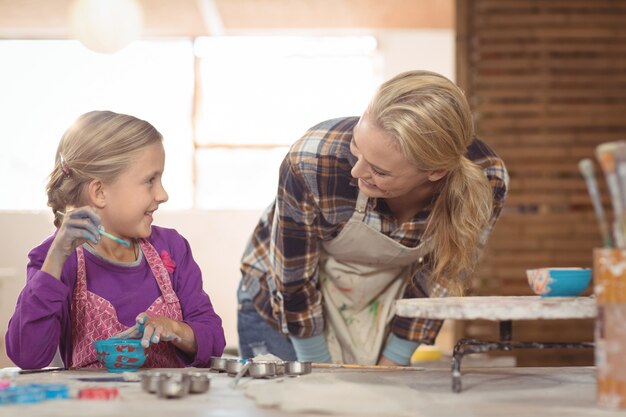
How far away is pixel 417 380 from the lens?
5.02ft

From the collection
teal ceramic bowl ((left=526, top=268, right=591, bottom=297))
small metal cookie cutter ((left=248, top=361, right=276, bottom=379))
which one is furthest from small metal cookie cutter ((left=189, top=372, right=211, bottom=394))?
teal ceramic bowl ((left=526, top=268, right=591, bottom=297))

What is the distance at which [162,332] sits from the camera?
1.66m

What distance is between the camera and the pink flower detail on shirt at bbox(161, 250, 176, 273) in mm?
1982

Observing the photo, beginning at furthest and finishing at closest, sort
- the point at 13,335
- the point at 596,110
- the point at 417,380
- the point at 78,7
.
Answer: the point at 78,7 < the point at 596,110 < the point at 13,335 < the point at 417,380

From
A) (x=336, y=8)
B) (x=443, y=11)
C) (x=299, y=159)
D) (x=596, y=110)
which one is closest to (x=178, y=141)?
(x=336, y=8)

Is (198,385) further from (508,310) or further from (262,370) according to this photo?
(508,310)

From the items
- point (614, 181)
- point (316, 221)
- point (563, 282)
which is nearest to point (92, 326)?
point (316, 221)

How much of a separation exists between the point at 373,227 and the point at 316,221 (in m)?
0.15

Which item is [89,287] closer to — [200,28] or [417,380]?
[417,380]

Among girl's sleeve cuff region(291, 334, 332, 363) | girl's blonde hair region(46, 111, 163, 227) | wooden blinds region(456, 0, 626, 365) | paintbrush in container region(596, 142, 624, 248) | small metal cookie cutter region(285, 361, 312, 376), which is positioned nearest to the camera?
paintbrush in container region(596, 142, 624, 248)

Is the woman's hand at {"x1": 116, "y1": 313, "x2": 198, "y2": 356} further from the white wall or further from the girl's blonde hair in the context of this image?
the white wall

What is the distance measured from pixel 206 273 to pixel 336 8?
2367mm

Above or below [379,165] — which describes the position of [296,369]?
below

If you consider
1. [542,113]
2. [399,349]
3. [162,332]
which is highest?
[542,113]
